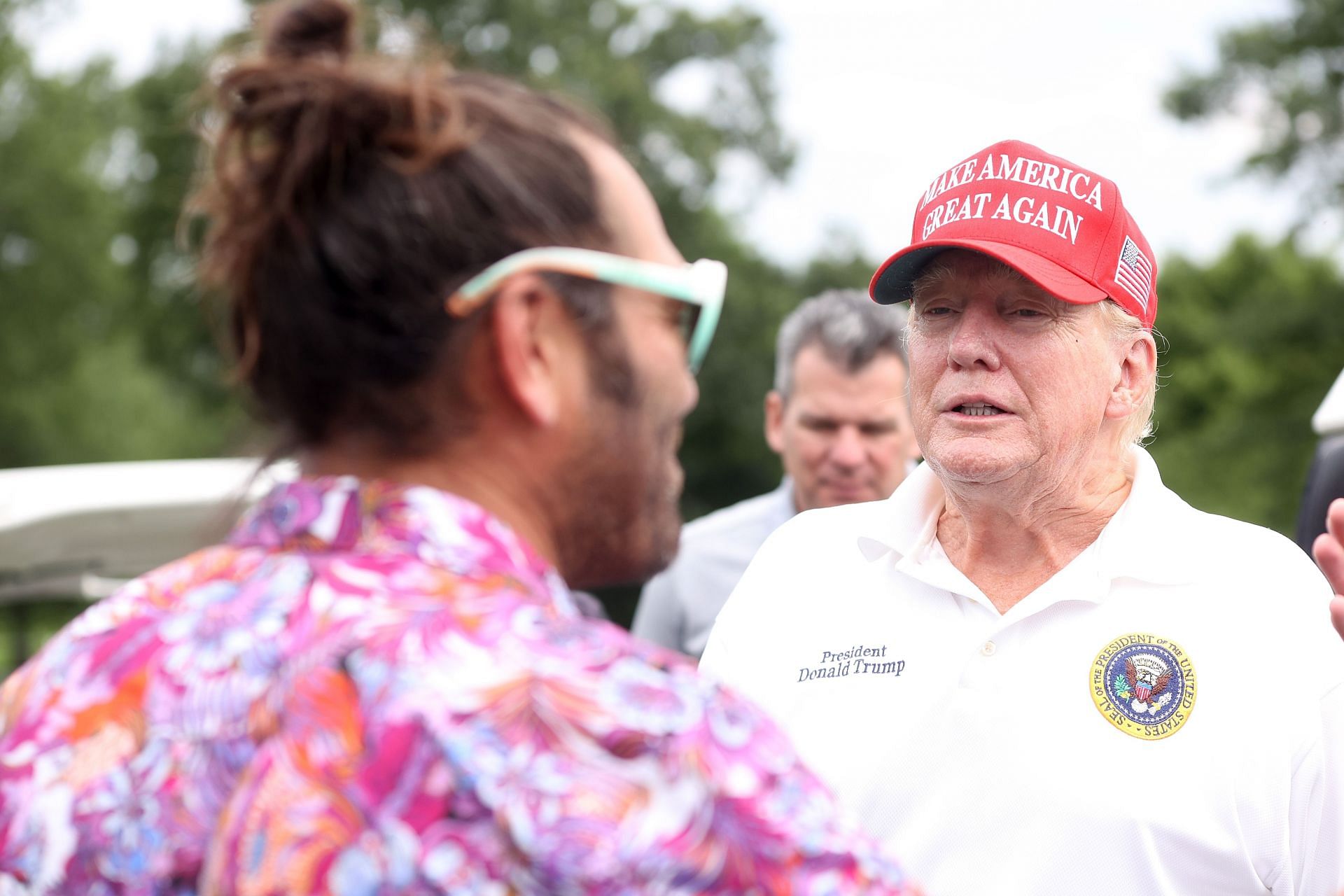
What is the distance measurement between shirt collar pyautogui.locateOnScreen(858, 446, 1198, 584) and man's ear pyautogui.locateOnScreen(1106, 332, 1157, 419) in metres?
0.10

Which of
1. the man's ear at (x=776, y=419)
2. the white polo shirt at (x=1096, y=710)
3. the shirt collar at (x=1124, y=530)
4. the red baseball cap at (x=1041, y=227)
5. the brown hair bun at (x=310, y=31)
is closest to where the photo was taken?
the brown hair bun at (x=310, y=31)

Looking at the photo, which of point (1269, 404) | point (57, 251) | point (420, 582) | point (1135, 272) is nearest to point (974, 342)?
point (1135, 272)

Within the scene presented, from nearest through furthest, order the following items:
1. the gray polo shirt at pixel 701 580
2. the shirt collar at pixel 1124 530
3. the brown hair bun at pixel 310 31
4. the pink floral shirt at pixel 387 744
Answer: the pink floral shirt at pixel 387 744 → the brown hair bun at pixel 310 31 → the shirt collar at pixel 1124 530 → the gray polo shirt at pixel 701 580

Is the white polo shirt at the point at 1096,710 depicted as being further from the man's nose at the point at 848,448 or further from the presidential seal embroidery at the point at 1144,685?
the man's nose at the point at 848,448

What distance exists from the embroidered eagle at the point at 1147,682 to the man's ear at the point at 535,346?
55.2 inches

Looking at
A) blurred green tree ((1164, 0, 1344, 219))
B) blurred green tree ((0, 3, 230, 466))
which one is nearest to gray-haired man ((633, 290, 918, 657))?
blurred green tree ((1164, 0, 1344, 219))

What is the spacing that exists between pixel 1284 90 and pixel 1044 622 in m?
20.5

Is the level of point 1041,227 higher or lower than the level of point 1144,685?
higher

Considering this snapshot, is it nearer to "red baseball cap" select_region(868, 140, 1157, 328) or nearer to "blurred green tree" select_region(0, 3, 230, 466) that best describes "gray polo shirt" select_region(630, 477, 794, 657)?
"red baseball cap" select_region(868, 140, 1157, 328)

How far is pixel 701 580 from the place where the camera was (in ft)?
14.6

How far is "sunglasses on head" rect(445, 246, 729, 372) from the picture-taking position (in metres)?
1.27

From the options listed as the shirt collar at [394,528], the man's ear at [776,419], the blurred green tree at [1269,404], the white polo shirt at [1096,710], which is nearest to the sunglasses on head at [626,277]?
the shirt collar at [394,528]

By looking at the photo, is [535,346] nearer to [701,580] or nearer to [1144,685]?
[1144,685]

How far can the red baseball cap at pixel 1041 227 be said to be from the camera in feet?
8.62
